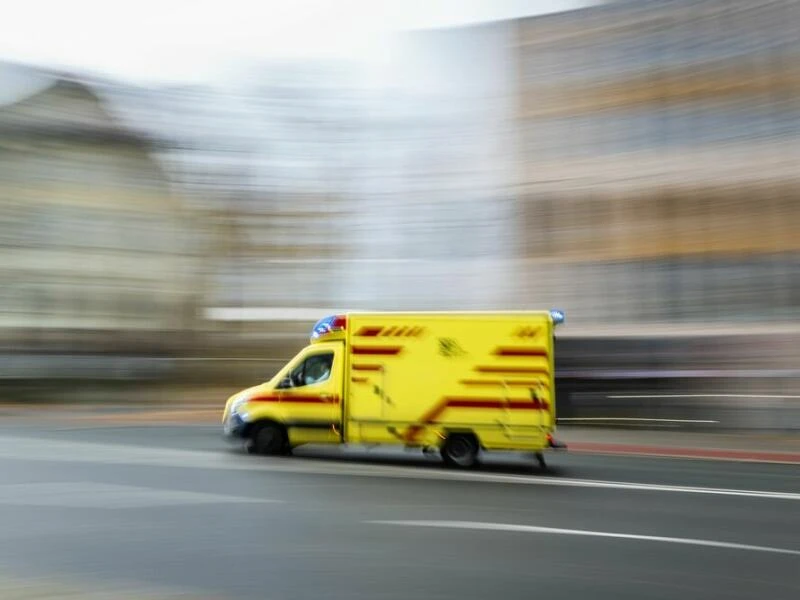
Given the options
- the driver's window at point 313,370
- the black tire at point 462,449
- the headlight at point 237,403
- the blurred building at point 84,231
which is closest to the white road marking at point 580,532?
the black tire at point 462,449

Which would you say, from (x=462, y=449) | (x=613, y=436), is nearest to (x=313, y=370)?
(x=462, y=449)

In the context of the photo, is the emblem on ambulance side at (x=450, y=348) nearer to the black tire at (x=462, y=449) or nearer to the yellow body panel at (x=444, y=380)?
the yellow body panel at (x=444, y=380)

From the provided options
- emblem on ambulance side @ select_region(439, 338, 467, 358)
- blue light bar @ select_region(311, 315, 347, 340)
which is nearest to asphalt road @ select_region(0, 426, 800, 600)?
emblem on ambulance side @ select_region(439, 338, 467, 358)

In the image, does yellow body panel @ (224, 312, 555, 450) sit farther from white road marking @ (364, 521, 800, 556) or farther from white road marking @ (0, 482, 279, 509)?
white road marking @ (364, 521, 800, 556)

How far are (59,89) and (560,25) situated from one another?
24.0 meters

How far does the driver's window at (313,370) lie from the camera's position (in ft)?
43.6

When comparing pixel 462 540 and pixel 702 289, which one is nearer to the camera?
pixel 462 540

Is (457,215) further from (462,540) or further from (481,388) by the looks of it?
(462,540)

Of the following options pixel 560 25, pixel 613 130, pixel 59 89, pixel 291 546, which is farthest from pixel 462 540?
pixel 59 89

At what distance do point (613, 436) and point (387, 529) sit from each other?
1300 centimetres

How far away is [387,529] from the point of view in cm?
805

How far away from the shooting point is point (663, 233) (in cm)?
2909

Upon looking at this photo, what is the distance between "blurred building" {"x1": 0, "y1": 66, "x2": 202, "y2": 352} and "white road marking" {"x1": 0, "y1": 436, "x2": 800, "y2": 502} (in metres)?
25.0

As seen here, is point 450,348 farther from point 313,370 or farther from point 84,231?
point 84,231
